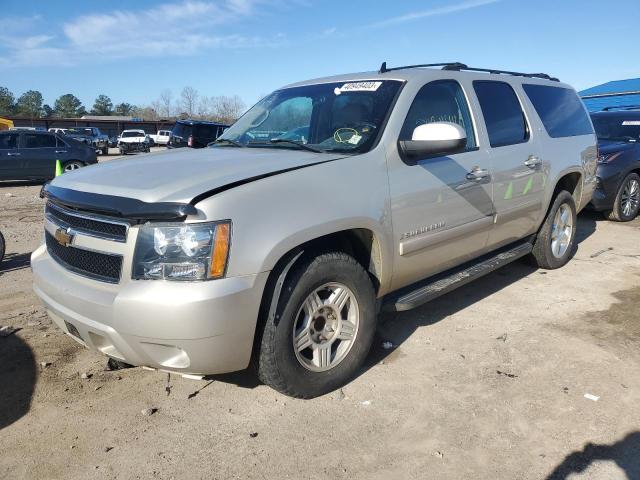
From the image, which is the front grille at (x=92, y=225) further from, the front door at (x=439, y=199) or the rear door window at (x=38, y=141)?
the rear door window at (x=38, y=141)

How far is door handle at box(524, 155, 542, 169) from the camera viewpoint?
4.63 metres

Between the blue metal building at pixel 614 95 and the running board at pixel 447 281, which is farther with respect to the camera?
the blue metal building at pixel 614 95

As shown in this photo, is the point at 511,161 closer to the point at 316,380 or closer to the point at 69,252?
the point at 316,380

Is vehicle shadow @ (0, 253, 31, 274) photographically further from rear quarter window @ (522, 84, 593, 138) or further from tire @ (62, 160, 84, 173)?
tire @ (62, 160, 84, 173)

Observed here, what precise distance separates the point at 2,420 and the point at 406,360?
2474 millimetres

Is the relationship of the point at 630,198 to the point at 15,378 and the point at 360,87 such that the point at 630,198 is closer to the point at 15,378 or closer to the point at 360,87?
the point at 360,87

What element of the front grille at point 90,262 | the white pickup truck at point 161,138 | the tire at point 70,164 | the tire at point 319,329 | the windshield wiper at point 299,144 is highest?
the windshield wiper at point 299,144

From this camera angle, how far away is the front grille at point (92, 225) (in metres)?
2.60

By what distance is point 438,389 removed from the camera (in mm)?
3223

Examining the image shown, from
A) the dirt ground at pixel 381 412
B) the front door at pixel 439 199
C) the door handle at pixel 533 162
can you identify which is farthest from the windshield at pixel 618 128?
the front door at pixel 439 199

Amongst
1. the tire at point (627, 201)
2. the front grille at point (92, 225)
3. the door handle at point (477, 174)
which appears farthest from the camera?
the tire at point (627, 201)

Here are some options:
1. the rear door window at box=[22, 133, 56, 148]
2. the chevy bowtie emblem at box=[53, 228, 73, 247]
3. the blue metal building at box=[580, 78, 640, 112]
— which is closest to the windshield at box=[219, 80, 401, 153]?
the chevy bowtie emblem at box=[53, 228, 73, 247]

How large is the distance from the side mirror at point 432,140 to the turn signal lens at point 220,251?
1409 millimetres

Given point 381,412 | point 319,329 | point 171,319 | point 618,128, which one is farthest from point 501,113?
point 618,128
